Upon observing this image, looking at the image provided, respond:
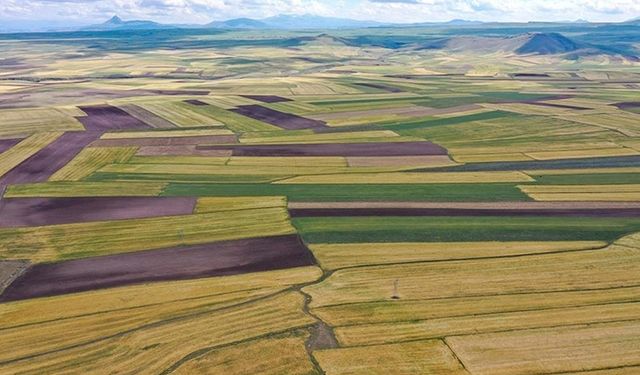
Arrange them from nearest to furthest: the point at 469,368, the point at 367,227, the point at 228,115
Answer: the point at 469,368 < the point at 367,227 < the point at 228,115

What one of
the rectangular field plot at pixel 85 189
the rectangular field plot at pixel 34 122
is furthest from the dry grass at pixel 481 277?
the rectangular field plot at pixel 34 122

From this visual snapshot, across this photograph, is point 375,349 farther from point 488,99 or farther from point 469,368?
point 488,99

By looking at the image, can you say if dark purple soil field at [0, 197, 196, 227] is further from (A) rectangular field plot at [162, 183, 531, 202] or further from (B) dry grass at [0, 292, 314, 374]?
(B) dry grass at [0, 292, 314, 374]

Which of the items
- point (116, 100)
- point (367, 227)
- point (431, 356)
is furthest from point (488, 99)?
point (431, 356)

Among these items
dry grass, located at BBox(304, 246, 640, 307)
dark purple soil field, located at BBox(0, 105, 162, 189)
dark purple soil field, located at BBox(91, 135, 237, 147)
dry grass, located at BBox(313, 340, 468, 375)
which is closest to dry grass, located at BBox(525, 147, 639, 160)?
dry grass, located at BBox(304, 246, 640, 307)

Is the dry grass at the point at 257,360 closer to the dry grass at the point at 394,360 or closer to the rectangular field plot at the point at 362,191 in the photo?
the dry grass at the point at 394,360

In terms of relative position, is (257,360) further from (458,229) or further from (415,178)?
(415,178)

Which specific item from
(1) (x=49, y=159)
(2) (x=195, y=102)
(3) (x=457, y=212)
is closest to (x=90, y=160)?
(1) (x=49, y=159)
